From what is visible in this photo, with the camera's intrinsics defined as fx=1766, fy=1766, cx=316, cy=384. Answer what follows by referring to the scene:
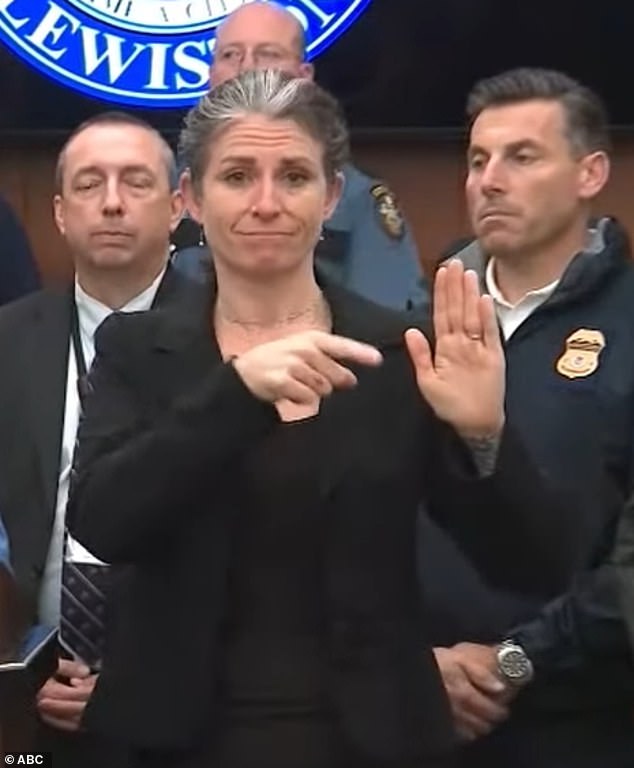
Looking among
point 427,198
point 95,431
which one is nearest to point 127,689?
point 95,431

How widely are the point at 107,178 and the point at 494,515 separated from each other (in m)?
1.29

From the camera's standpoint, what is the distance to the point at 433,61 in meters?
3.97

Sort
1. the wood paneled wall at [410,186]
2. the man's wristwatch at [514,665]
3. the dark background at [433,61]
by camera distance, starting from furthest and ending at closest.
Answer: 1. the wood paneled wall at [410,186]
2. the dark background at [433,61]
3. the man's wristwatch at [514,665]

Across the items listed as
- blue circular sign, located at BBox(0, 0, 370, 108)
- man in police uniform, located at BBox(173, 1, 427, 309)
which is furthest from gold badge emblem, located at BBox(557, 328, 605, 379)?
blue circular sign, located at BBox(0, 0, 370, 108)

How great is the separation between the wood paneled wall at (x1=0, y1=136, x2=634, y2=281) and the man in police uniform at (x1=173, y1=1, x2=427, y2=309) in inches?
21.9

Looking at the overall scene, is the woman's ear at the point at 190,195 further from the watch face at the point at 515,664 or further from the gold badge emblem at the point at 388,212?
the gold badge emblem at the point at 388,212

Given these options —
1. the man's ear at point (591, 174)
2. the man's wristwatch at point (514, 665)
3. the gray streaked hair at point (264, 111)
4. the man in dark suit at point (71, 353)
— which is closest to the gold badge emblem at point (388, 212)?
the man in dark suit at point (71, 353)

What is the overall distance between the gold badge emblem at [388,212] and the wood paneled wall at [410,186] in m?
0.60

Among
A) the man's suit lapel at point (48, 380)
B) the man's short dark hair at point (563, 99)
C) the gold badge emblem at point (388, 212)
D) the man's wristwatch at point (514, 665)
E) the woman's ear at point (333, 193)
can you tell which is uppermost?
the man's short dark hair at point (563, 99)

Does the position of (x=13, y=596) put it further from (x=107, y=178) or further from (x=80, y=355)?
(x=107, y=178)

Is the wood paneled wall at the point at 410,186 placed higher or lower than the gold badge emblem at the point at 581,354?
higher

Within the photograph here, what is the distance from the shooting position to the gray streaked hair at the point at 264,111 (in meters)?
2.11

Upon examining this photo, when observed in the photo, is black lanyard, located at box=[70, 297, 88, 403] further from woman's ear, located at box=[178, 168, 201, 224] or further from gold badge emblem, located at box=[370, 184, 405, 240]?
woman's ear, located at box=[178, 168, 201, 224]

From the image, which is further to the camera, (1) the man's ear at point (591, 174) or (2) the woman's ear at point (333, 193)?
(1) the man's ear at point (591, 174)
